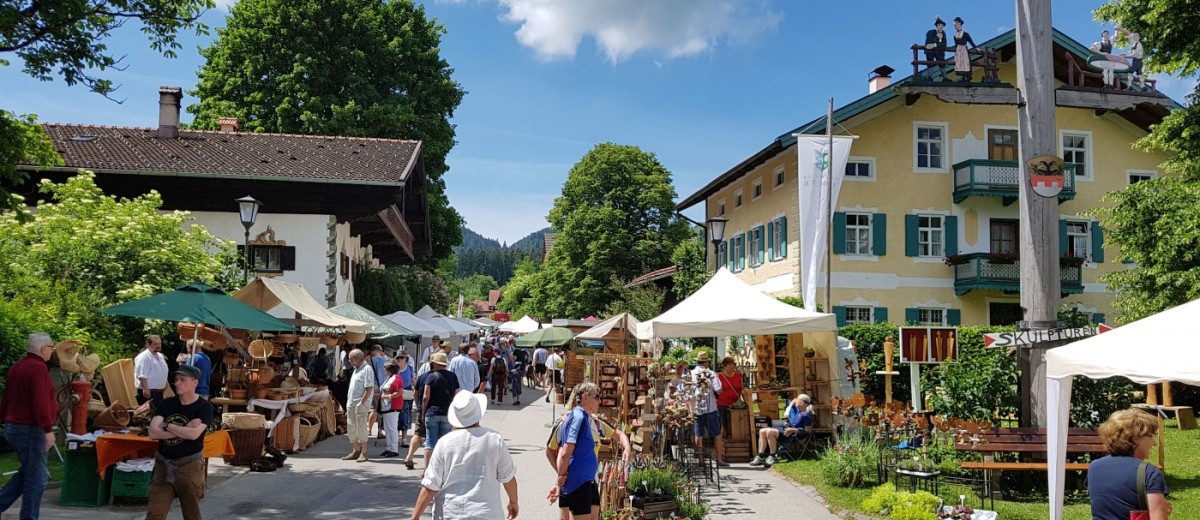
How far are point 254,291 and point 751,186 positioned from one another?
21.1m

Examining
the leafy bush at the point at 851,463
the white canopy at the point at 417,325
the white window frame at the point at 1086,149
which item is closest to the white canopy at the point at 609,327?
the white canopy at the point at 417,325

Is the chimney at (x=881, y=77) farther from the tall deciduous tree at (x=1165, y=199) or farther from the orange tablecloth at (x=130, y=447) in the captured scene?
the orange tablecloth at (x=130, y=447)

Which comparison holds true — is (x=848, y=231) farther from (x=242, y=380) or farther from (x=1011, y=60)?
(x=242, y=380)

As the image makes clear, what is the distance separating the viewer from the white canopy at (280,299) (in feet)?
57.1

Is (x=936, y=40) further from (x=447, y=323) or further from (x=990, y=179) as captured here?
(x=447, y=323)

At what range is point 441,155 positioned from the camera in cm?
3575

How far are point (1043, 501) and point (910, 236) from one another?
1968cm

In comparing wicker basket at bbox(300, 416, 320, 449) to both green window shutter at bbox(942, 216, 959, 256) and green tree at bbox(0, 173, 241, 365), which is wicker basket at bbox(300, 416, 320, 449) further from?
green window shutter at bbox(942, 216, 959, 256)

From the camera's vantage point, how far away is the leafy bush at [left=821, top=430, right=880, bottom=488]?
1149 cm

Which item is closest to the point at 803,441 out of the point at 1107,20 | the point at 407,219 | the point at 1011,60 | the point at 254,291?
the point at 254,291

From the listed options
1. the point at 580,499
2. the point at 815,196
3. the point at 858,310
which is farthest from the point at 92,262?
the point at 858,310

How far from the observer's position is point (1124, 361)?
725 cm

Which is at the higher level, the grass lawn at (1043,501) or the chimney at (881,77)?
the chimney at (881,77)

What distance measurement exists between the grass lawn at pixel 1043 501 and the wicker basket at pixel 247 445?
7121 millimetres
